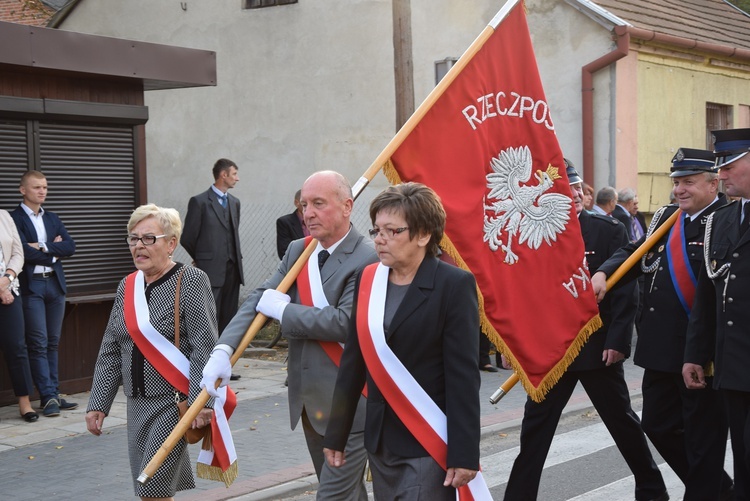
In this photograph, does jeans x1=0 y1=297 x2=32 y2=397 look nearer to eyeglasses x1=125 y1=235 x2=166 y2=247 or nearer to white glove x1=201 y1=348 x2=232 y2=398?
eyeglasses x1=125 y1=235 x2=166 y2=247

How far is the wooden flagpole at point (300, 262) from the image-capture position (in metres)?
4.72

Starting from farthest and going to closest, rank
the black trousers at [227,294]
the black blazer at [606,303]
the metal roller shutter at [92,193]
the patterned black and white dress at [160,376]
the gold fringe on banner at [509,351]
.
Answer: the black trousers at [227,294]
the metal roller shutter at [92,193]
the black blazer at [606,303]
the gold fringe on banner at [509,351]
the patterned black and white dress at [160,376]

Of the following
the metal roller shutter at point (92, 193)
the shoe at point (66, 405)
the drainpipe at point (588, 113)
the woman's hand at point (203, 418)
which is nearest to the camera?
the woman's hand at point (203, 418)

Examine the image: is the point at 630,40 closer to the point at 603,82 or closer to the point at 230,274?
the point at 603,82

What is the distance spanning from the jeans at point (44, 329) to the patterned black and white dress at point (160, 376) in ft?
15.5

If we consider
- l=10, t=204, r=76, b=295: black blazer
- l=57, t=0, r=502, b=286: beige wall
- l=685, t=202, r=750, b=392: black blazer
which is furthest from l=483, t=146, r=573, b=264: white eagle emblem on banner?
l=57, t=0, r=502, b=286: beige wall

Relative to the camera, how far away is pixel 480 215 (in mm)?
5918

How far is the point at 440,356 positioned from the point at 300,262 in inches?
46.5

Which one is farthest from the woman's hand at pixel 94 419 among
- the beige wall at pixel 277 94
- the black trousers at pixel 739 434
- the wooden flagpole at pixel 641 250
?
the beige wall at pixel 277 94

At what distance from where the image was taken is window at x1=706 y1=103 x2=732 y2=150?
2061 centimetres

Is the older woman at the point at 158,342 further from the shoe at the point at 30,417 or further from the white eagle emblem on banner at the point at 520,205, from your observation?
the shoe at the point at 30,417

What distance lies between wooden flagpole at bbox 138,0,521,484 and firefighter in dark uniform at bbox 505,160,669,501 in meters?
1.11

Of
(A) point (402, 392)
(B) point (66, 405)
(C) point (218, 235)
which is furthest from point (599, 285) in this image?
(C) point (218, 235)

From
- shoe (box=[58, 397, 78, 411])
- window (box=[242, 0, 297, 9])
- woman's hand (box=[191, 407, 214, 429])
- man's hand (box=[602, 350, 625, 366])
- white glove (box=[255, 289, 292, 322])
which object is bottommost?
shoe (box=[58, 397, 78, 411])
